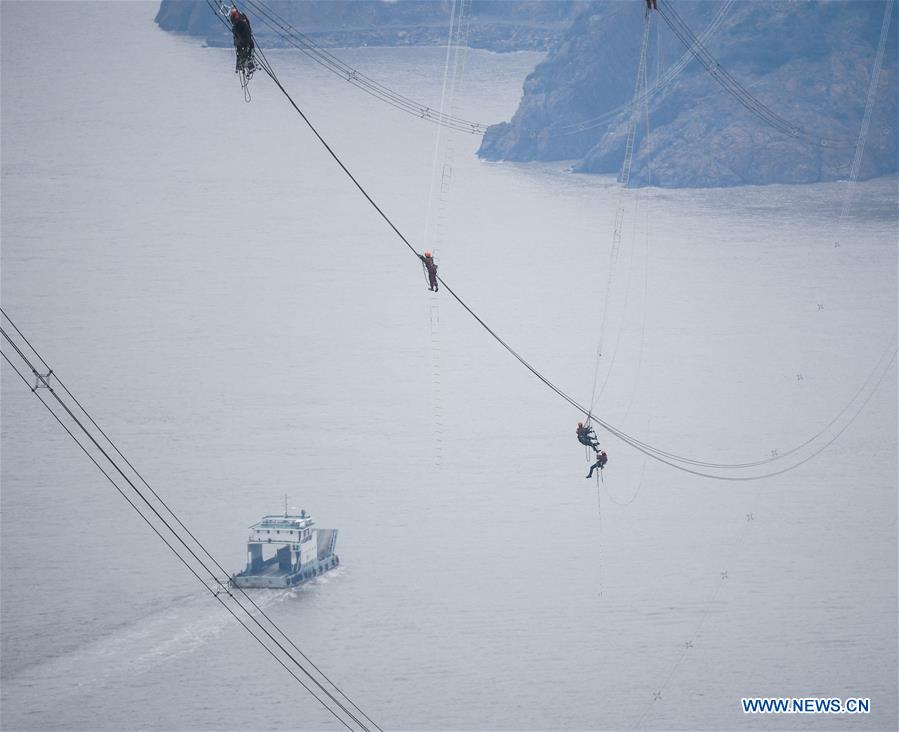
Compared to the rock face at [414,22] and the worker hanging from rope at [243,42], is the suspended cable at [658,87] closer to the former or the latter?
the rock face at [414,22]

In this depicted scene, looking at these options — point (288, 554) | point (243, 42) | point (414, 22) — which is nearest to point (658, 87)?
point (414, 22)

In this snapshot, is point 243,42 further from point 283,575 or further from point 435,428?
point 435,428

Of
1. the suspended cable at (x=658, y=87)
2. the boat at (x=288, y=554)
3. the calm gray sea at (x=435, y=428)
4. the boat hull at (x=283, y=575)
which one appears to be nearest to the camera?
the calm gray sea at (x=435, y=428)

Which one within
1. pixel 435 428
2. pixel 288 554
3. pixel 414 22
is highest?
pixel 414 22

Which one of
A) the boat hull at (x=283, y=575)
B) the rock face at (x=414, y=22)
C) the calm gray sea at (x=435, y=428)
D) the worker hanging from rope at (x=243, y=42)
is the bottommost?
the boat hull at (x=283, y=575)

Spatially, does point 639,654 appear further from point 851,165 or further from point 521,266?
point 851,165

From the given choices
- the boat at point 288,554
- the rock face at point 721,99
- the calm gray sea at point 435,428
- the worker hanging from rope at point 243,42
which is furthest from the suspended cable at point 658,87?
the worker hanging from rope at point 243,42
